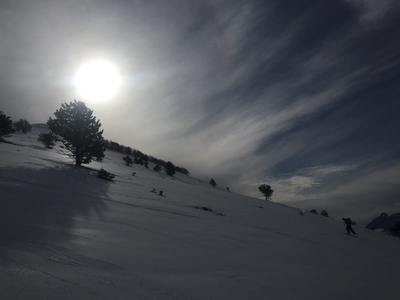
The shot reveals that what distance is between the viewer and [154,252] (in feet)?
16.5

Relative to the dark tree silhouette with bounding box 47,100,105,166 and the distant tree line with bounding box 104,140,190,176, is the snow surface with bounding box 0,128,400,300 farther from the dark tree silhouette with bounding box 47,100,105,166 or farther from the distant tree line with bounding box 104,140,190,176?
the distant tree line with bounding box 104,140,190,176

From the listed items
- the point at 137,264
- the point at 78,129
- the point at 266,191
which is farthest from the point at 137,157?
the point at 137,264

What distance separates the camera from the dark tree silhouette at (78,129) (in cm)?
2328

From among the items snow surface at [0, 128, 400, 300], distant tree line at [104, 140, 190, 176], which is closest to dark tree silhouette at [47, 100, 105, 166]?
snow surface at [0, 128, 400, 300]

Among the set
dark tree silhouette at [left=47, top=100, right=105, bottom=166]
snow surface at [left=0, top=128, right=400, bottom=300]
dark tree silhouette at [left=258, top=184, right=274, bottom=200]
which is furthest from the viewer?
dark tree silhouette at [left=258, top=184, right=274, bottom=200]

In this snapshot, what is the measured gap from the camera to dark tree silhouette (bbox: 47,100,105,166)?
23.3 meters

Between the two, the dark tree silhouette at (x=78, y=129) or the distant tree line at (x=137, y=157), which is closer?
the dark tree silhouette at (x=78, y=129)

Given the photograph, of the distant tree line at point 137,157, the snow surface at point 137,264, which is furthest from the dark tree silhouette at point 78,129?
the distant tree line at point 137,157

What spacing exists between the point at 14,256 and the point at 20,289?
42.2 inches

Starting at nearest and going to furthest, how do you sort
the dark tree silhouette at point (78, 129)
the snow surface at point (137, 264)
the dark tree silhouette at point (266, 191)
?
the snow surface at point (137, 264) < the dark tree silhouette at point (78, 129) < the dark tree silhouette at point (266, 191)

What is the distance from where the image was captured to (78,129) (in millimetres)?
23234

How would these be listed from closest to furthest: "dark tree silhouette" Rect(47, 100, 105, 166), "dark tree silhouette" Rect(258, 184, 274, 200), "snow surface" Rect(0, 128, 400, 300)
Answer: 1. "snow surface" Rect(0, 128, 400, 300)
2. "dark tree silhouette" Rect(47, 100, 105, 166)
3. "dark tree silhouette" Rect(258, 184, 274, 200)

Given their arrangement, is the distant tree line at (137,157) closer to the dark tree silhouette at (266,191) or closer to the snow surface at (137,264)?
the dark tree silhouette at (266,191)

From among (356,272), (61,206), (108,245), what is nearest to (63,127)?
(61,206)
